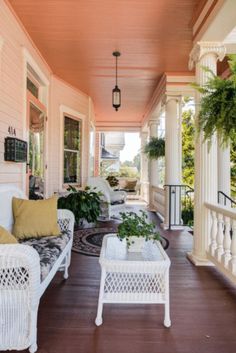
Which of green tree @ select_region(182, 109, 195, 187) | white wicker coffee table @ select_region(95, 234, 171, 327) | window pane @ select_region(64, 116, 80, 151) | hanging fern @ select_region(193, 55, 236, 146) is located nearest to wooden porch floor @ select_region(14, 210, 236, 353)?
white wicker coffee table @ select_region(95, 234, 171, 327)

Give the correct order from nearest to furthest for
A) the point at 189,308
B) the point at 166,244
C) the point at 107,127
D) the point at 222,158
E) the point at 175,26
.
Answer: the point at 189,308, the point at 175,26, the point at 166,244, the point at 222,158, the point at 107,127

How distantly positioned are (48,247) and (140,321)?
0.96m

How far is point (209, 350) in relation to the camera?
174cm

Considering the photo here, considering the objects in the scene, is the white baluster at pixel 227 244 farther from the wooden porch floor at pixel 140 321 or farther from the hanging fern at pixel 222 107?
the hanging fern at pixel 222 107

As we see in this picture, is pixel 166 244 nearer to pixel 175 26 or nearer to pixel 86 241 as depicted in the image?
pixel 86 241

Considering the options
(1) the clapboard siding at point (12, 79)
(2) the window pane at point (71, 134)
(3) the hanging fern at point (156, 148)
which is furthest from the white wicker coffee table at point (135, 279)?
(3) the hanging fern at point (156, 148)

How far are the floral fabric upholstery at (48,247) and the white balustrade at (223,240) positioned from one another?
163cm

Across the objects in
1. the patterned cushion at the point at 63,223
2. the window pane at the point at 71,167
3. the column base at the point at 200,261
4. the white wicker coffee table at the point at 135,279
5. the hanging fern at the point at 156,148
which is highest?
the hanging fern at the point at 156,148

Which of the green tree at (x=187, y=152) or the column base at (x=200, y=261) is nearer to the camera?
the column base at (x=200, y=261)

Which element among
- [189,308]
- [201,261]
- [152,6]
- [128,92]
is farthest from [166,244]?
[128,92]

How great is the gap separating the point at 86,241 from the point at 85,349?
2599mm

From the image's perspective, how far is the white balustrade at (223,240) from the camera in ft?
8.54

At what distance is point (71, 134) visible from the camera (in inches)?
251

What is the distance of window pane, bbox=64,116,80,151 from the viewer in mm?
6184
